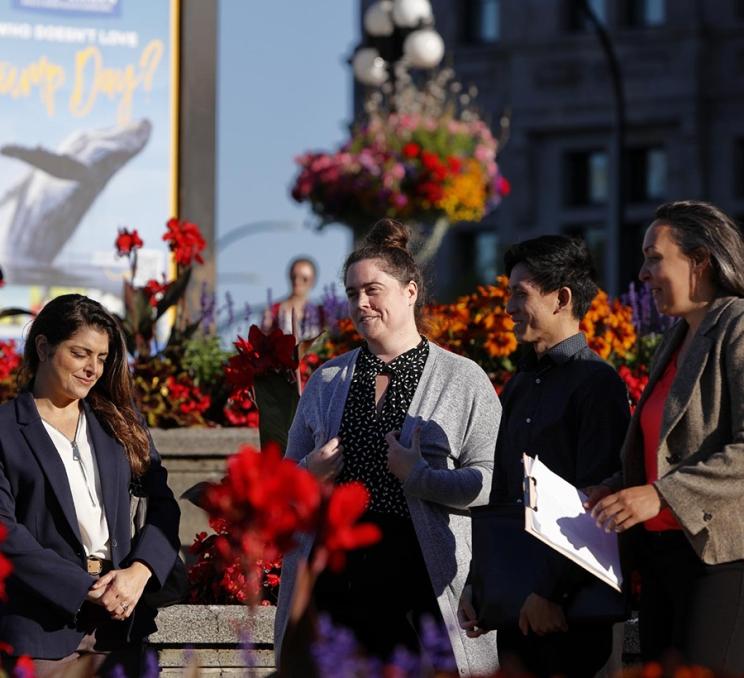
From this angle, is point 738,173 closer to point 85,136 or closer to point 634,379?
point 85,136

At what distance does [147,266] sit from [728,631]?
7480 millimetres

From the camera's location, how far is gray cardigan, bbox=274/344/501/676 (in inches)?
202

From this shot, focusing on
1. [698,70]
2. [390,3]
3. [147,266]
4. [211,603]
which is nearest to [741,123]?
[698,70]

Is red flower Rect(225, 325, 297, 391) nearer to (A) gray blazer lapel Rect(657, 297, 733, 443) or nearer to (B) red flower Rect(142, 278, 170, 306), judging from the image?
(A) gray blazer lapel Rect(657, 297, 733, 443)

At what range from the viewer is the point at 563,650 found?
15.8 ft

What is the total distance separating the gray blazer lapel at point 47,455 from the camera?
5047 millimetres

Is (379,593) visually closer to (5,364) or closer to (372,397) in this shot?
(372,397)

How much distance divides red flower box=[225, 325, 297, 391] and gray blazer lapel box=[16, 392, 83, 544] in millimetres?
1364

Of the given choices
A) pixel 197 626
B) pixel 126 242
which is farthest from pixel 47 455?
pixel 126 242

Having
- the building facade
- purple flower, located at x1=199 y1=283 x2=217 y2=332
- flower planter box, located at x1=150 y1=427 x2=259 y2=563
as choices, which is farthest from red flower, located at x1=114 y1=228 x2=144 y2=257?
the building facade

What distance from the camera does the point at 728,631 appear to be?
4375mm

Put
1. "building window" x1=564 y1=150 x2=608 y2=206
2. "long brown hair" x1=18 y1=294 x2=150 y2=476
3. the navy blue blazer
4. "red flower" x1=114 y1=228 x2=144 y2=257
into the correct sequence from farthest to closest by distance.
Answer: "building window" x1=564 y1=150 x2=608 y2=206 < "red flower" x1=114 y1=228 x2=144 y2=257 < "long brown hair" x1=18 y1=294 x2=150 y2=476 < the navy blue blazer

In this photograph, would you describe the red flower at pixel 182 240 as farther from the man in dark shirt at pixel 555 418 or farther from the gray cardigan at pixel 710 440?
the gray cardigan at pixel 710 440

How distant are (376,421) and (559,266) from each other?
0.74 m
